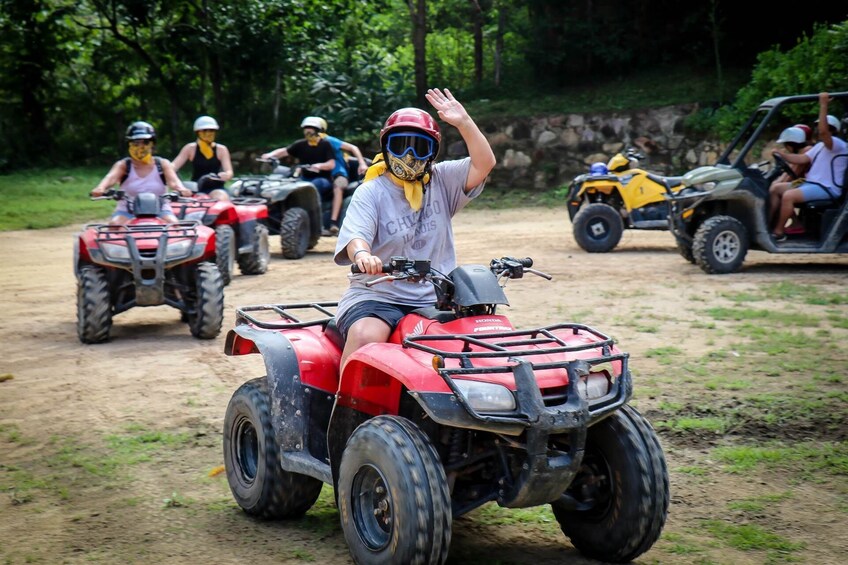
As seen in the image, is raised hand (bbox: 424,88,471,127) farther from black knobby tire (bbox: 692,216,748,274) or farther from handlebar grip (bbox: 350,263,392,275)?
black knobby tire (bbox: 692,216,748,274)

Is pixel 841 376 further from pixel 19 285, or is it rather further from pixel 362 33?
pixel 362 33

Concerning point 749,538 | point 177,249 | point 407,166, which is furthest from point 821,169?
point 407,166

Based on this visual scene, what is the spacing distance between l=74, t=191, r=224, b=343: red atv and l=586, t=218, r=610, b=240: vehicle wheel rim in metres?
6.25

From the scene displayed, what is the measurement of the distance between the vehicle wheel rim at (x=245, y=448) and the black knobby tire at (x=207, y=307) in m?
4.08

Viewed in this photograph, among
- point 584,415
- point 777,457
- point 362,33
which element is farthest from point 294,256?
point 362,33

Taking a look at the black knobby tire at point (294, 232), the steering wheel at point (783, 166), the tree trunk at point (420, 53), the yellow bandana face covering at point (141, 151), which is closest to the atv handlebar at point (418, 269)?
the yellow bandana face covering at point (141, 151)

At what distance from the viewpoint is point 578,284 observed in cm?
1113

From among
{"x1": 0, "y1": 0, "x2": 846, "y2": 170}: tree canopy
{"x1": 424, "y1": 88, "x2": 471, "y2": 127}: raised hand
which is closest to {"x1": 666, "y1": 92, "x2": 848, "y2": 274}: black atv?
{"x1": 424, "y1": 88, "x2": 471, "y2": 127}: raised hand

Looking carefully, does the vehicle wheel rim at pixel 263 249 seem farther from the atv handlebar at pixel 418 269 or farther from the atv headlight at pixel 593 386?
the atv headlight at pixel 593 386

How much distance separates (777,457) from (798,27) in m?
18.6

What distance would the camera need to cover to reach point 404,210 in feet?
15.0

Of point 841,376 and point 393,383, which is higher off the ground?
point 393,383

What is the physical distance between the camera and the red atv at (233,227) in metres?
11.5

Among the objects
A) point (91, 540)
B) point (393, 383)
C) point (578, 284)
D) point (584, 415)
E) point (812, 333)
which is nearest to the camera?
point (584, 415)
